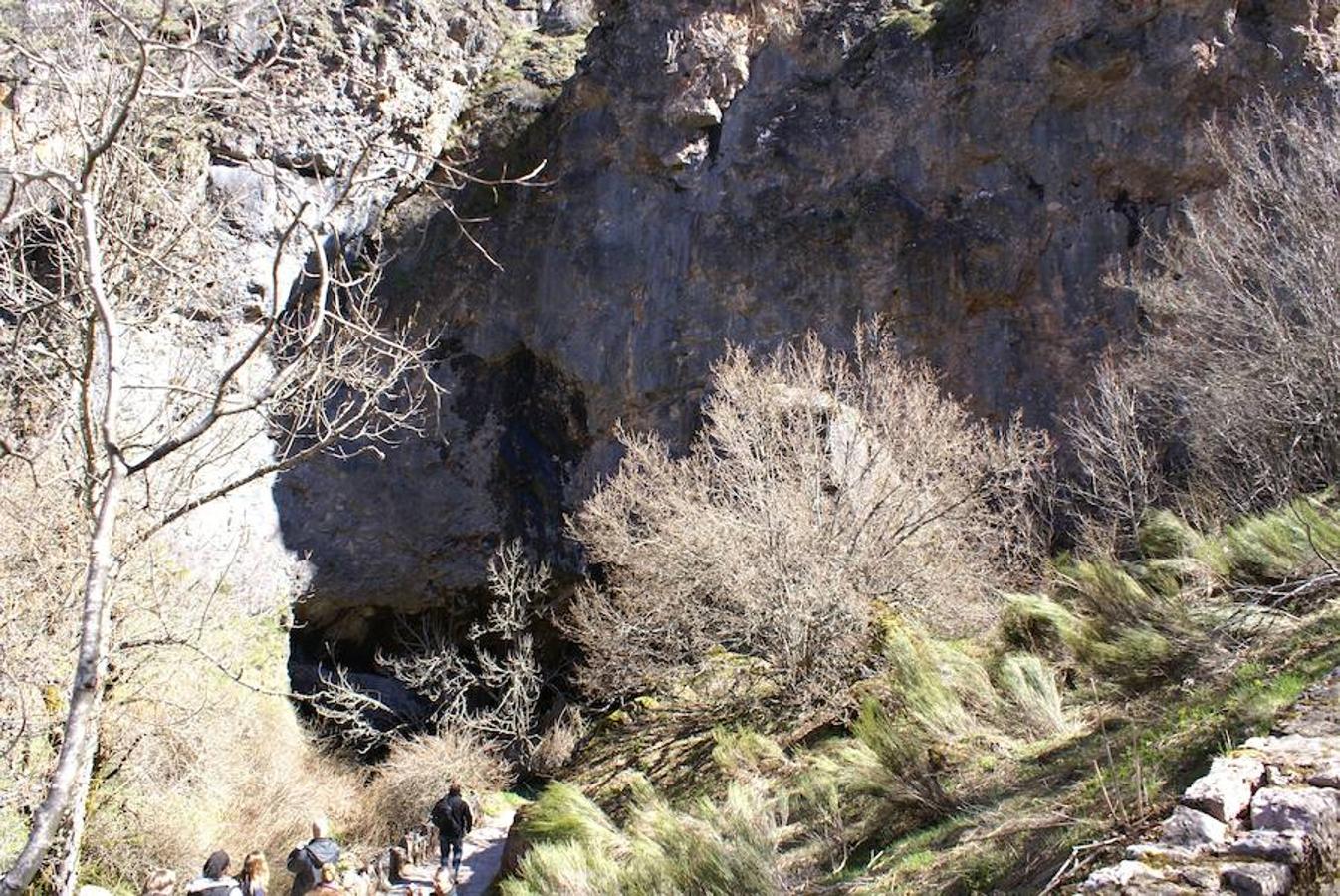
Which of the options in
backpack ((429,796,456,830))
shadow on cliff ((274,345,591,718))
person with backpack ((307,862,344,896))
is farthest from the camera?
shadow on cliff ((274,345,591,718))

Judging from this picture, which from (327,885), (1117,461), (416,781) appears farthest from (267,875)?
(1117,461)

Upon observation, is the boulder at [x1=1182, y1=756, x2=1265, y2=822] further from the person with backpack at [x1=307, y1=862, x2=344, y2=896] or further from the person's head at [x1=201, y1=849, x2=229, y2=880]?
the person's head at [x1=201, y1=849, x2=229, y2=880]

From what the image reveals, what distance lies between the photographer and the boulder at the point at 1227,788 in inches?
154

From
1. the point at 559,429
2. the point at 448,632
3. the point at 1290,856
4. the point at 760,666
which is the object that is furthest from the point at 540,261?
the point at 1290,856

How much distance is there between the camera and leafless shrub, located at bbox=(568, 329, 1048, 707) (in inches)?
473

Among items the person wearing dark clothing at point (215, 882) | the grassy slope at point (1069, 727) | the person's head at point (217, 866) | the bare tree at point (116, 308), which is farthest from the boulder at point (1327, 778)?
the person's head at point (217, 866)

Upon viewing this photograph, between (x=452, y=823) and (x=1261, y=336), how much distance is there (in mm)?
9857

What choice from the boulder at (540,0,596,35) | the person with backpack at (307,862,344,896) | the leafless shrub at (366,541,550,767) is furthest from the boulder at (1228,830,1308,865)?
the boulder at (540,0,596,35)

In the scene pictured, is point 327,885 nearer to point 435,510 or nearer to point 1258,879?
point 1258,879

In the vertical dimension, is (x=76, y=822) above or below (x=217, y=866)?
above

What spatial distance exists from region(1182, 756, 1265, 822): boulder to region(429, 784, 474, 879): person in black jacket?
8.31 metres

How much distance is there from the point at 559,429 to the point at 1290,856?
18502 mm

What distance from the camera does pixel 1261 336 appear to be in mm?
11203

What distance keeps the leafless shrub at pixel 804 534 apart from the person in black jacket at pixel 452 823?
11.4 ft
